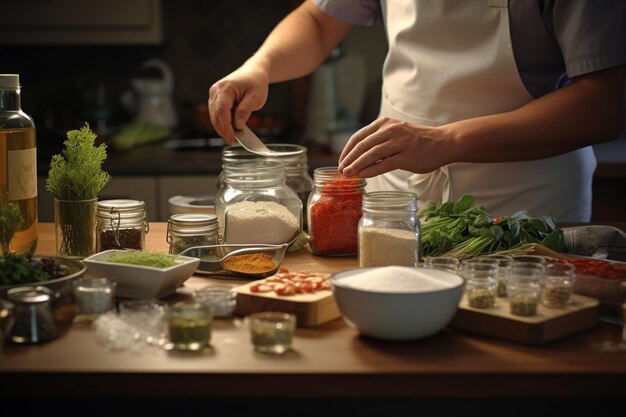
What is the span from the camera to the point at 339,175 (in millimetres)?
1504

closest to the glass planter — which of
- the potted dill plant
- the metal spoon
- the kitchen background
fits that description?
the potted dill plant

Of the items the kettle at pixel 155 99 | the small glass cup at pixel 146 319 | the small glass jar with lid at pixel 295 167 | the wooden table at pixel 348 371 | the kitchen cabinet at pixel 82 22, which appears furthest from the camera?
the kettle at pixel 155 99

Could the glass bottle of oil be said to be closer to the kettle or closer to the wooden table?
the wooden table

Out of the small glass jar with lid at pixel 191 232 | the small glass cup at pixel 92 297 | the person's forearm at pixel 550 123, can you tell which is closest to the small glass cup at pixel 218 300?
the small glass cup at pixel 92 297

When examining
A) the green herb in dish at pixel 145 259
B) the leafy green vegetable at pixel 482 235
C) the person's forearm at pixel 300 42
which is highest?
the person's forearm at pixel 300 42

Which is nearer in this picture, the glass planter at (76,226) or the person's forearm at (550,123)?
the glass planter at (76,226)

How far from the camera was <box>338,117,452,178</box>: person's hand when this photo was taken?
1.47 meters

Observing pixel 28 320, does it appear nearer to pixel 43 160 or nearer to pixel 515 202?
pixel 515 202

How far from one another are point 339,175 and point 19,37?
2.18 metres

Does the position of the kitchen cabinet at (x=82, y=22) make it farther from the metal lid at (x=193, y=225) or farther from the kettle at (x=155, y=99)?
the metal lid at (x=193, y=225)

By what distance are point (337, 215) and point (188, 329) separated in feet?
1.69

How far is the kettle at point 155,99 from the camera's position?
3.46 m

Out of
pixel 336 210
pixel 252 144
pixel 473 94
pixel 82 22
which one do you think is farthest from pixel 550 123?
pixel 82 22

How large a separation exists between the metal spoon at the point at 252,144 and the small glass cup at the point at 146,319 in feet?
2.04
